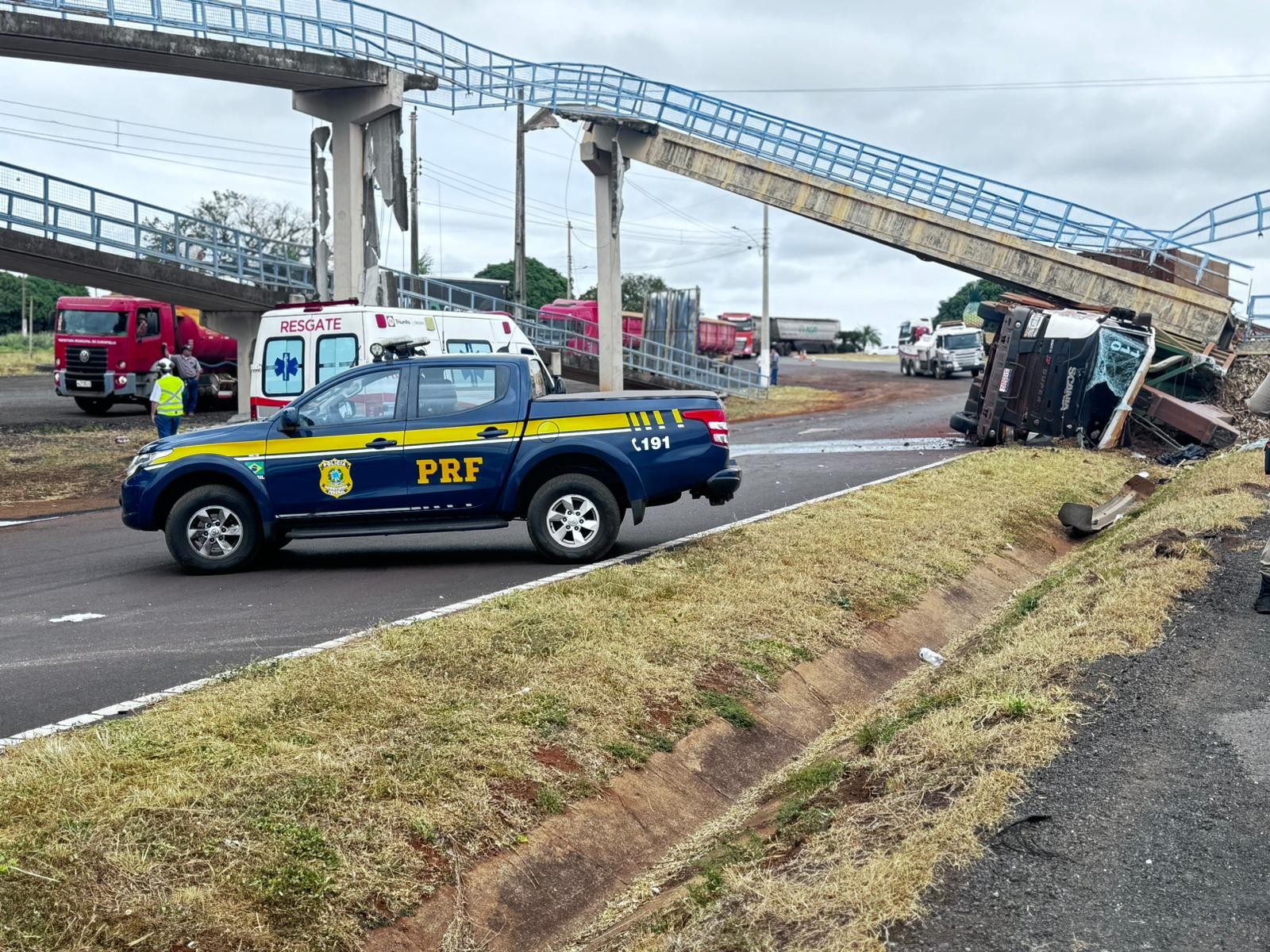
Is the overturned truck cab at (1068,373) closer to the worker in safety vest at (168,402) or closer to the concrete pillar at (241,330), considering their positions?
the worker in safety vest at (168,402)

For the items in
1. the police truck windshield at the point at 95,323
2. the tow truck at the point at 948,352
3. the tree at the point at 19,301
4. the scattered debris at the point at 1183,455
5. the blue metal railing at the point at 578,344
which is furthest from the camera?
the tree at the point at 19,301

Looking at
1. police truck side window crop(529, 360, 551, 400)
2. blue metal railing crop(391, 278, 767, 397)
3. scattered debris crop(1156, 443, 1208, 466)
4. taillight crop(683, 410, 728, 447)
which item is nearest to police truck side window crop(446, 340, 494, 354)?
police truck side window crop(529, 360, 551, 400)

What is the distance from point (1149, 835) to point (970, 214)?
28.4 meters

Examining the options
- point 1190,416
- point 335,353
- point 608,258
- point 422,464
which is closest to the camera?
point 422,464

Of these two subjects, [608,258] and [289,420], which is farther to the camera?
[608,258]

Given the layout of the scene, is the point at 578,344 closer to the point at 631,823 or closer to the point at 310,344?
the point at 310,344

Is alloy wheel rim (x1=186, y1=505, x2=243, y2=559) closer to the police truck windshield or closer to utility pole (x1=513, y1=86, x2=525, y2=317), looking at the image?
the police truck windshield

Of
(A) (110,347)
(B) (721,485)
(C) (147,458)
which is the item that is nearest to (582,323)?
(A) (110,347)

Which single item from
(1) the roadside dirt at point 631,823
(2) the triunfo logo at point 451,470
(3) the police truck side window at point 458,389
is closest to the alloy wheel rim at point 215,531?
(2) the triunfo logo at point 451,470

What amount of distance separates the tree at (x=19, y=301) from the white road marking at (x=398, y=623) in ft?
255

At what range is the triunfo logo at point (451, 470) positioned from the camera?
11.4 metres

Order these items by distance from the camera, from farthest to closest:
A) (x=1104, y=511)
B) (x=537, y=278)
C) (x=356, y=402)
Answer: (x=537, y=278) < (x=1104, y=511) < (x=356, y=402)

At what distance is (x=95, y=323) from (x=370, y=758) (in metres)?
31.1

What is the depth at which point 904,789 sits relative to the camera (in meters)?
5.78
